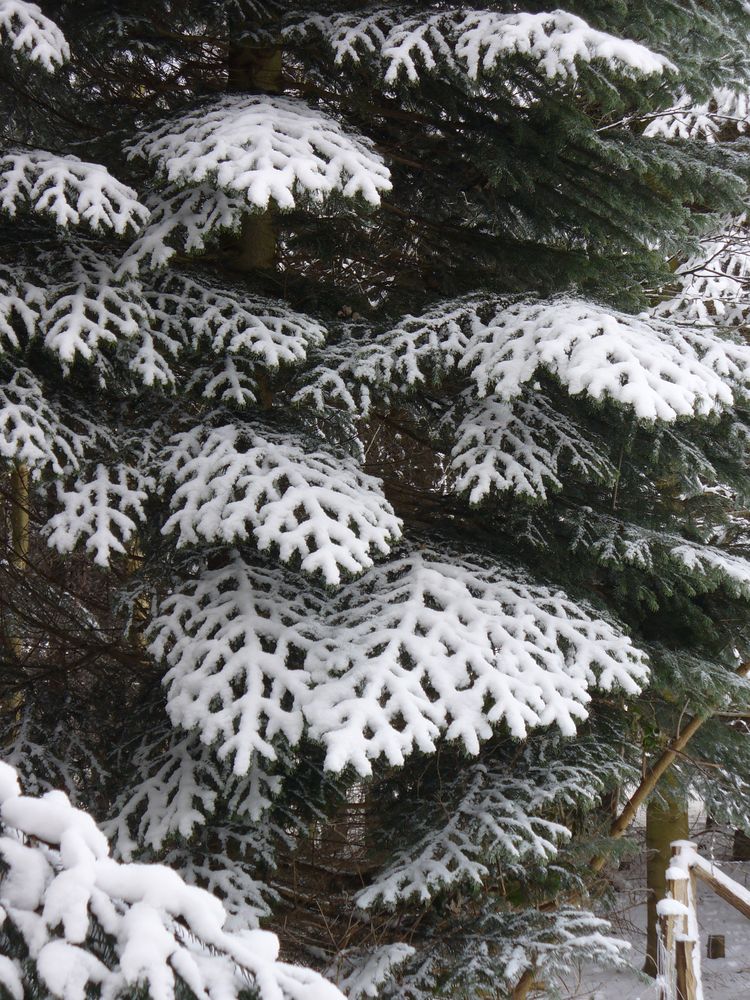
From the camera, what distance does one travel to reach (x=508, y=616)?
347cm

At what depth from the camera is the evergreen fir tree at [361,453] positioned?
127 inches

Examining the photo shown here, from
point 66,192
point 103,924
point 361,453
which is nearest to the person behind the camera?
point 103,924

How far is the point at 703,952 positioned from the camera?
344 inches

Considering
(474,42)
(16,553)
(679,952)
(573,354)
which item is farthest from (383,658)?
(16,553)

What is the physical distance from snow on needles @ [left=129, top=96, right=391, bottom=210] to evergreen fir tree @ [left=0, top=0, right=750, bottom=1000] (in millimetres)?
18

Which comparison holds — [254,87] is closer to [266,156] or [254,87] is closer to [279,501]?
[266,156]

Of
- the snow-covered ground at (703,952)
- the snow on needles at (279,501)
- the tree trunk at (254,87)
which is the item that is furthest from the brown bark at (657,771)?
the tree trunk at (254,87)

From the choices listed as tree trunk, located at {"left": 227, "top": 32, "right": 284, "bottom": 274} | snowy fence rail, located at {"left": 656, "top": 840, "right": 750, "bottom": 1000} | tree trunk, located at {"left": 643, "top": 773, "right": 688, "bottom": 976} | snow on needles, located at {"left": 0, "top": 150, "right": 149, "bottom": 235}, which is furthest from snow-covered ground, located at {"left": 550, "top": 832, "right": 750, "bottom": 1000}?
snow on needles, located at {"left": 0, "top": 150, "right": 149, "bottom": 235}

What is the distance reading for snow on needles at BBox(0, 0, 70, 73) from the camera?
3094 millimetres

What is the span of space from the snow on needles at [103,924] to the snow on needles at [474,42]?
3.29m

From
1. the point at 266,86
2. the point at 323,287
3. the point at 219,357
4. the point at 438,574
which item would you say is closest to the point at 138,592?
the point at 219,357

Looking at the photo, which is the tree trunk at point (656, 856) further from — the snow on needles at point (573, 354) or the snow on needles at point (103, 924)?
the snow on needles at point (103, 924)

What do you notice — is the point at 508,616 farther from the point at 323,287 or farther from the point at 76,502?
the point at 323,287

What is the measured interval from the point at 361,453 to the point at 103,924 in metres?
3.49
